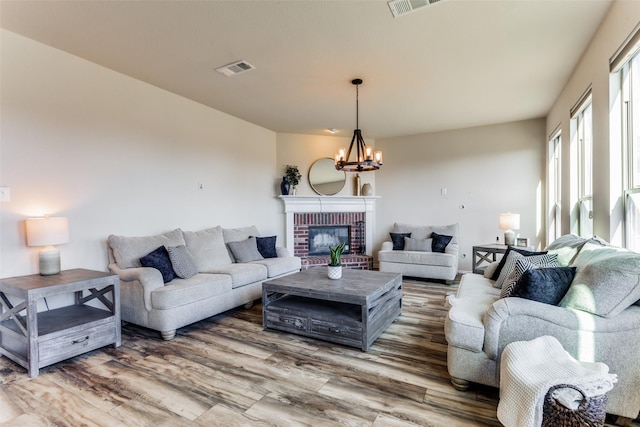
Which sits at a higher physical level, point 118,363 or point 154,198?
point 154,198

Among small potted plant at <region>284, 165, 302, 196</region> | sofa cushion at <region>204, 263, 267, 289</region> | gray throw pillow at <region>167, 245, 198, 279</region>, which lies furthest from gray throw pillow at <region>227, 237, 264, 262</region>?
small potted plant at <region>284, 165, 302, 196</region>

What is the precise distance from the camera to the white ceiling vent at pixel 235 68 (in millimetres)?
3260

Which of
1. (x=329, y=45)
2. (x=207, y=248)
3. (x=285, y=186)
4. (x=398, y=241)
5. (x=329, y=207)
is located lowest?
(x=398, y=241)

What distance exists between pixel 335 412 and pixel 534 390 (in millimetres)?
1058

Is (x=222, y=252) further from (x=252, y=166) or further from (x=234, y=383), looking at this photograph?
(x=234, y=383)

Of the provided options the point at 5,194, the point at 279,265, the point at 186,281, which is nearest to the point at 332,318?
the point at 186,281

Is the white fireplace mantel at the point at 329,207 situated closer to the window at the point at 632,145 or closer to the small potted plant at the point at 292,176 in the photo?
the small potted plant at the point at 292,176

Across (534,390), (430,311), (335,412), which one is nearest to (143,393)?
(335,412)

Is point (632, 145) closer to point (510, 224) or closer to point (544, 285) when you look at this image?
point (544, 285)

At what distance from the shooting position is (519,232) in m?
5.52

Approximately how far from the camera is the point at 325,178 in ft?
21.0

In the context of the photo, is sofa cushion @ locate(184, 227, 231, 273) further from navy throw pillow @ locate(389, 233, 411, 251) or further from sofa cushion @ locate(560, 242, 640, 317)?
sofa cushion @ locate(560, 242, 640, 317)

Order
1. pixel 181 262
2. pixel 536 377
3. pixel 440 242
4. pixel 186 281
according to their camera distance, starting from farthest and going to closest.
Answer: pixel 440 242 < pixel 181 262 < pixel 186 281 < pixel 536 377

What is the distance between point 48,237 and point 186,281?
1193mm
